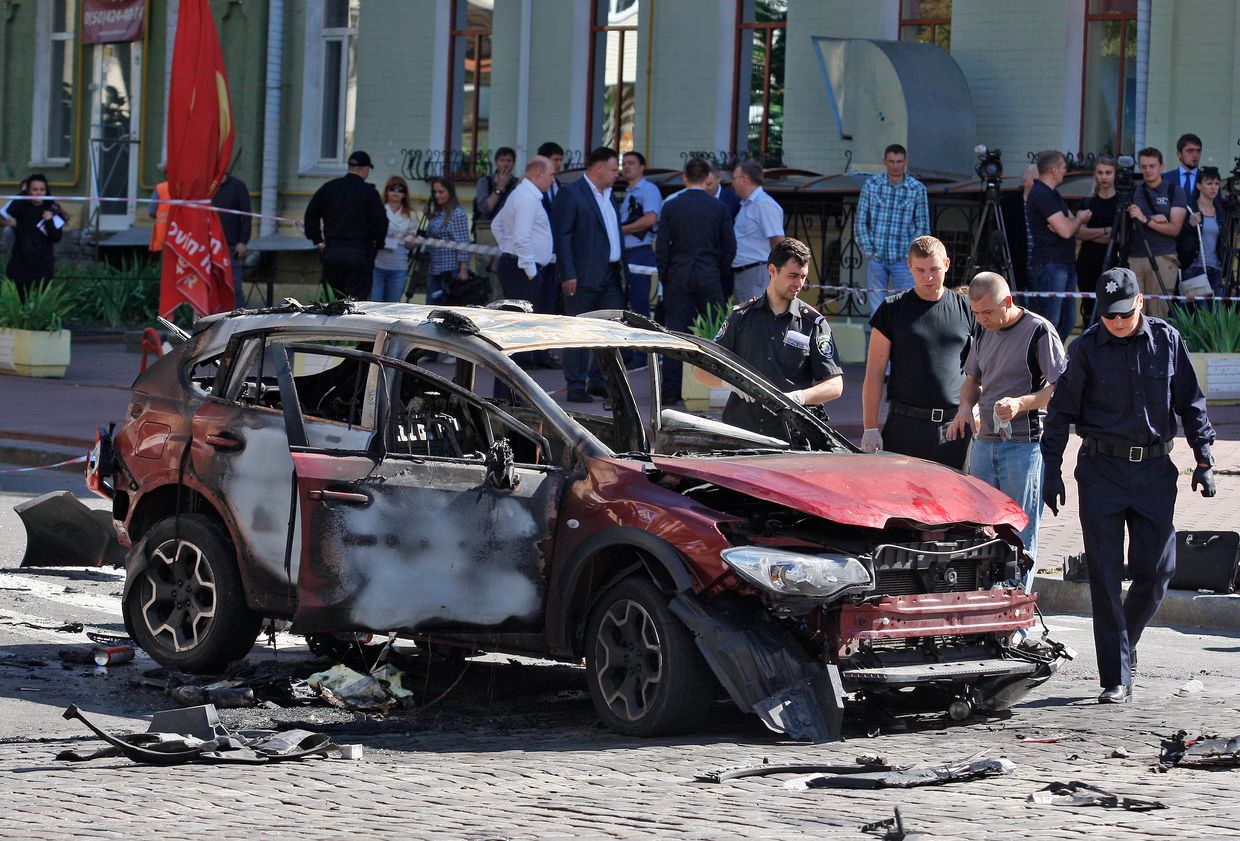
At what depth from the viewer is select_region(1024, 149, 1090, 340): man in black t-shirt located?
55.6ft

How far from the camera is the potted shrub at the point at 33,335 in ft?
65.7

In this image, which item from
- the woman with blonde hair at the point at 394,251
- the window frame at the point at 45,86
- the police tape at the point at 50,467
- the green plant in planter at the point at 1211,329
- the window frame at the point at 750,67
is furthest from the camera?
the window frame at the point at 45,86

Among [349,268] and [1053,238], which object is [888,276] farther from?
[349,268]

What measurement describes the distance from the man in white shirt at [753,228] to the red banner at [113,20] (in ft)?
49.7

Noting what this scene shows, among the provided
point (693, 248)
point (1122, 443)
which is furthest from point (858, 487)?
point (693, 248)

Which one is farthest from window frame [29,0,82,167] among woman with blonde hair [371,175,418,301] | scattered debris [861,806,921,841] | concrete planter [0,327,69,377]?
scattered debris [861,806,921,841]

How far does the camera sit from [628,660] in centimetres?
715

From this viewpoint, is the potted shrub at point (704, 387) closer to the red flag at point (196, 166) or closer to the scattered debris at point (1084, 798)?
the red flag at point (196, 166)

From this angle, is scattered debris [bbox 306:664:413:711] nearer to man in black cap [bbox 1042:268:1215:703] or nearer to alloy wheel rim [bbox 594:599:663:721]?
alloy wheel rim [bbox 594:599:663:721]

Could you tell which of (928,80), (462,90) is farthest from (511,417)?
(462,90)

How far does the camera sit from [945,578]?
7250mm

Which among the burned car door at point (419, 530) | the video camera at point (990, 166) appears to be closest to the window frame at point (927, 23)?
the video camera at point (990, 166)

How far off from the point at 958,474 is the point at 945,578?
64cm

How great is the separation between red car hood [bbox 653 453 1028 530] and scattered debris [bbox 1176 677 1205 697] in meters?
1.25
